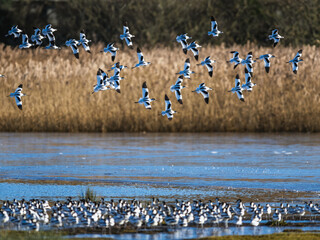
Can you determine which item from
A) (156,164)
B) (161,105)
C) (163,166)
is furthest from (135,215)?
(161,105)

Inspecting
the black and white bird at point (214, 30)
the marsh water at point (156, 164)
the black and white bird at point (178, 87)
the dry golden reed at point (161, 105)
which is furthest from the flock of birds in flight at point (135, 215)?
the dry golden reed at point (161, 105)

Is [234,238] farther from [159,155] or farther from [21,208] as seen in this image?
[159,155]

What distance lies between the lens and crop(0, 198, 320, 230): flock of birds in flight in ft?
31.2

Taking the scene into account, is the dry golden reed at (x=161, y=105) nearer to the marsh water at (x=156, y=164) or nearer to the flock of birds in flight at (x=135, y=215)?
the marsh water at (x=156, y=164)

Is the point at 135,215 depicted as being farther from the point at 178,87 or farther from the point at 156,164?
the point at 156,164

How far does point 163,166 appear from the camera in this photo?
1556cm

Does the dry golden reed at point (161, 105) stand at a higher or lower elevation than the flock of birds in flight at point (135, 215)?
higher

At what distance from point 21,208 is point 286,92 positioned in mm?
13823

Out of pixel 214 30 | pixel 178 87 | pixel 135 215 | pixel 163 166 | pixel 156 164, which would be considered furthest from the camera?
pixel 156 164

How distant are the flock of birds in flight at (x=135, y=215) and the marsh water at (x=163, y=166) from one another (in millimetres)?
297

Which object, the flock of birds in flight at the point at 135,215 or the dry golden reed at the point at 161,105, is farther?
the dry golden reed at the point at 161,105

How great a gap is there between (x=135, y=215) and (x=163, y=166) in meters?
6.00

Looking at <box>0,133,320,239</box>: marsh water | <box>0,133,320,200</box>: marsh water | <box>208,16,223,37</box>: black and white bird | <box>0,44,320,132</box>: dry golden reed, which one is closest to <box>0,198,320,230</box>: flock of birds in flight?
<box>0,133,320,239</box>: marsh water

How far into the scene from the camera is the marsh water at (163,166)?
40.7ft
